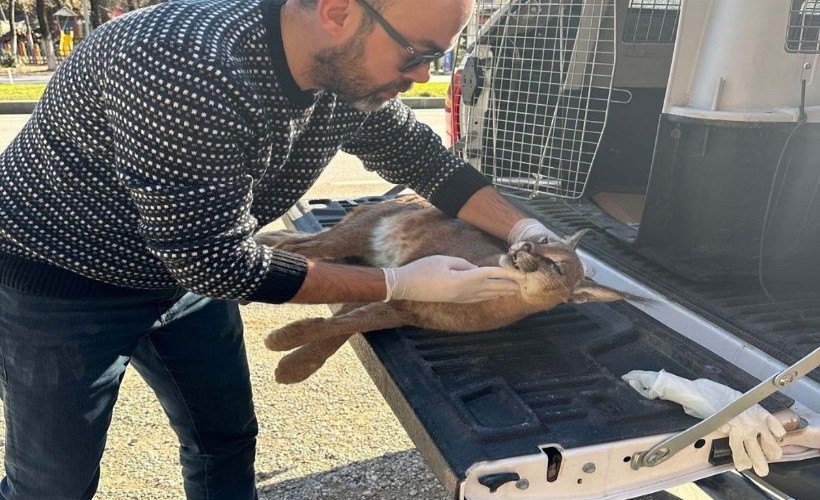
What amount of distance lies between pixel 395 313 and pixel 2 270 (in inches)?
48.1

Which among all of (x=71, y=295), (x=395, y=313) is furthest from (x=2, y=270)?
(x=395, y=313)

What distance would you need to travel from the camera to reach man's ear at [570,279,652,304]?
2.48 metres

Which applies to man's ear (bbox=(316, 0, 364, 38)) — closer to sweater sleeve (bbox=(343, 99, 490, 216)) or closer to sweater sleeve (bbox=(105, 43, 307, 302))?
sweater sleeve (bbox=(105, 43, 307, 302))

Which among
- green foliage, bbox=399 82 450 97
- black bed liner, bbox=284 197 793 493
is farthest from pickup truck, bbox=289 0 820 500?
green foliage, bbox=399 82 450 97

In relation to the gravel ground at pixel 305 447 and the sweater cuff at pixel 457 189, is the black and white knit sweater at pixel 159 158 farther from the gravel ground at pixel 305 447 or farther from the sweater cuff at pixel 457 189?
the gravel ground at pixel 305 447

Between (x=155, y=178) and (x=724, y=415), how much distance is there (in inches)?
58.7

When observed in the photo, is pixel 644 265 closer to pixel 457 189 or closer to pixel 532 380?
pixel 457 189

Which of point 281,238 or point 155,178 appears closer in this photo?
point 155,178

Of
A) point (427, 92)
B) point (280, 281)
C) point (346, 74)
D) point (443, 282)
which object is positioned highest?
point (346, 74)

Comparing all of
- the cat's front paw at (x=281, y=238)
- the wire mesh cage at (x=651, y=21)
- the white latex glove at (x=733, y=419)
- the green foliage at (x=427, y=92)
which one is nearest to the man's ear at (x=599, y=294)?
the white latex glove at (x=733, y=419)

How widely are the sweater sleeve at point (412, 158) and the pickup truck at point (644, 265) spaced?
61 centimetres

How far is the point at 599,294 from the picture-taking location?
2484mm

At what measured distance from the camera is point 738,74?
234cm

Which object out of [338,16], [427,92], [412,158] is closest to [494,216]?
[412,158]
